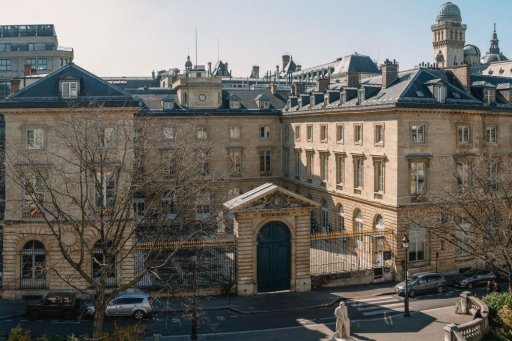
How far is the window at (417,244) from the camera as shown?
1652 inches

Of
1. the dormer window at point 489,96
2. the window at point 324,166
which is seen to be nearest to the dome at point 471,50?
the window at point 324,166

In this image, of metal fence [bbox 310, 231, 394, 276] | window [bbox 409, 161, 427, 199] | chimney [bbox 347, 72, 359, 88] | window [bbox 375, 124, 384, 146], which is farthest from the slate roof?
chimney [bbox 347, 72, 359, 88]

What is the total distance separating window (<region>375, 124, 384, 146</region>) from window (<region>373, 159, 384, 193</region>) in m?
1.36

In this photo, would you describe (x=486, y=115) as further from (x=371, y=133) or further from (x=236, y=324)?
(x=236, y=324)

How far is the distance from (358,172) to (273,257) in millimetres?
13937

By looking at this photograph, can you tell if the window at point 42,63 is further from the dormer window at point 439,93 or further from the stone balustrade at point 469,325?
the stone balustrade at point 469,325

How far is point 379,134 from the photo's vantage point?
43906 mm

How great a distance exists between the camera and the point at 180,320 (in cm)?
3178

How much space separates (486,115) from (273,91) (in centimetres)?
2868

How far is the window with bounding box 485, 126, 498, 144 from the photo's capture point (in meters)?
45.4

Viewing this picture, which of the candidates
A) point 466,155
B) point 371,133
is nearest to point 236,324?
point 371,133

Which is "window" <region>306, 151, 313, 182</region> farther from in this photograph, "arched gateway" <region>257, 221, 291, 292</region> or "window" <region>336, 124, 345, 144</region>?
"arched gateway" <region>257, 221, 291, 292</region>

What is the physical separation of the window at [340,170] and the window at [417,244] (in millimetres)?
9294

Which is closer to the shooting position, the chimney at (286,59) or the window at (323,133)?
the window at (323,133)
